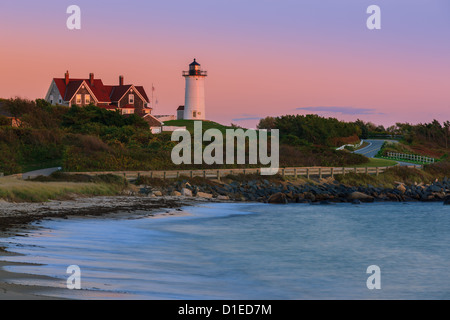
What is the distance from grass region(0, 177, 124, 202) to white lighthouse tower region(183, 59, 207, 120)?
5510cm

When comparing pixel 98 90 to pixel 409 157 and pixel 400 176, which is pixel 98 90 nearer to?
pixel 409 157

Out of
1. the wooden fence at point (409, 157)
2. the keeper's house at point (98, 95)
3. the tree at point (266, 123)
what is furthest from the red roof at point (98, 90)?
the wooden fence at point (409, 157)

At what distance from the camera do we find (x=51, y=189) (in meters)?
27.4

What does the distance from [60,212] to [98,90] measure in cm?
5776

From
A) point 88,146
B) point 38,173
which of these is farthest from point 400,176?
point 38,173

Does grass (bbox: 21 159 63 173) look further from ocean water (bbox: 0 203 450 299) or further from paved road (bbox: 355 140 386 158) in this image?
paved road (bbox: 355 140 386 158)

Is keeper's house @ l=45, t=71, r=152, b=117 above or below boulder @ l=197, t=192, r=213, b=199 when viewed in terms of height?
above

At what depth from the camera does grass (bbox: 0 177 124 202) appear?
81.8 feet

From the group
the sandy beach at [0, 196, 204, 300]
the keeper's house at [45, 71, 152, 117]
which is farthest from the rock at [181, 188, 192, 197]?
the keeper's house at [45, 71, 152, 117]

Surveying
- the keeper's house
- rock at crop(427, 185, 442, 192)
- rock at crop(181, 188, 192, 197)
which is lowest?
rock at crop(427, 185, 442, 192)

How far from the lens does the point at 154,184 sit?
115 feet
